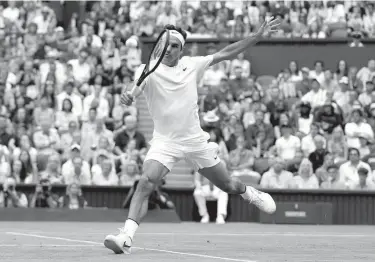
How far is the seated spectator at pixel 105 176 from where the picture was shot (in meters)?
21.5

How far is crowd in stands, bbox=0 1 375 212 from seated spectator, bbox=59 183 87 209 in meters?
0.03

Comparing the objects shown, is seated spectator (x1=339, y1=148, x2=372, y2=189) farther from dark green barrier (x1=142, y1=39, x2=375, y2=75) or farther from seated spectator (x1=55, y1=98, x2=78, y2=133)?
seated spectator (x1=55, y1=98, x2=78, y2=133)

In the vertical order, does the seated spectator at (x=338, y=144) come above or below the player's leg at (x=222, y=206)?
above

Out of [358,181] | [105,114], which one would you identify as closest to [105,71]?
[105,114]

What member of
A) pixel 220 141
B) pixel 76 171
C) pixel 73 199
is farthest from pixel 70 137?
pixel 220 141

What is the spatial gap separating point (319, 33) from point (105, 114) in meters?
6.57

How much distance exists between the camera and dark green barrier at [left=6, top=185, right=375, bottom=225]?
20875mm

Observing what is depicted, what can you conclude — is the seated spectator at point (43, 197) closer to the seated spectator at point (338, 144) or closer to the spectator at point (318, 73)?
the seated spectator at point (338, 144)

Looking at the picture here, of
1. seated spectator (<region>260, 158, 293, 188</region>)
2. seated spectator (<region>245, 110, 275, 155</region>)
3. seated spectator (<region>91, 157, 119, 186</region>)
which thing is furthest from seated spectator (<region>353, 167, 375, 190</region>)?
seated spectator (<region>91, 157, 119, 186</region>)

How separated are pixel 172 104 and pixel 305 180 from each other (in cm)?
1071

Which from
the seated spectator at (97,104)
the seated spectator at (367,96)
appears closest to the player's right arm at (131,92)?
the seated spectator at (97,104)

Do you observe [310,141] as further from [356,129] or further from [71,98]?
[71,98]

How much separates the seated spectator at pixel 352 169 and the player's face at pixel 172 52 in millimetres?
10752

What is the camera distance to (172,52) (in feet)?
36.2
